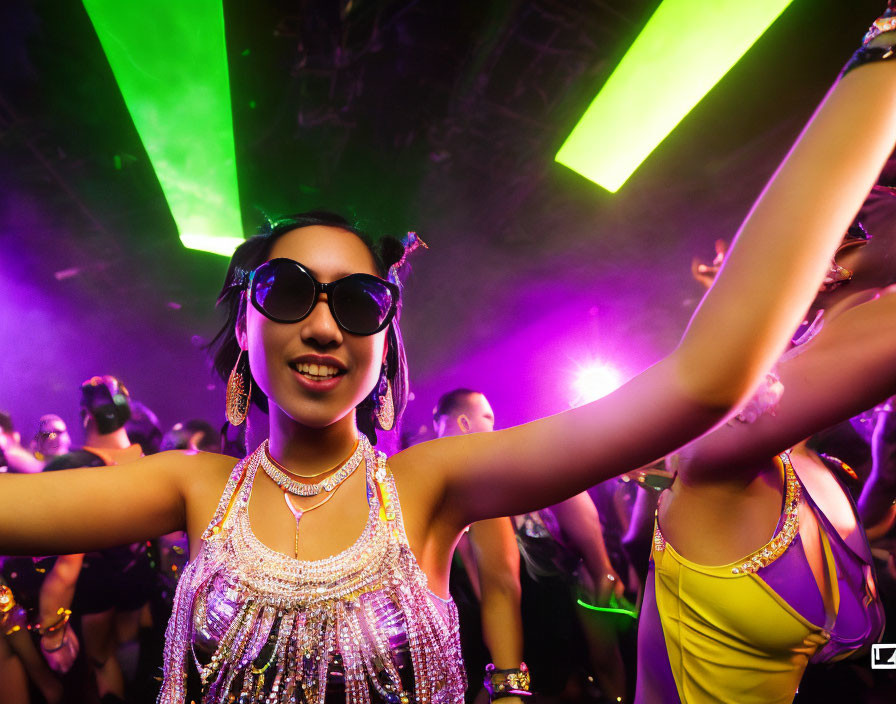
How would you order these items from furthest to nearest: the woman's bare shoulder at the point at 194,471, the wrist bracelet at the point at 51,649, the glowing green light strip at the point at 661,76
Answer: the wrist bracelet at the point at 51,649 → the glowing green light strip at the point at 661,76 → the woman's bare shoulder at the point at 194,471

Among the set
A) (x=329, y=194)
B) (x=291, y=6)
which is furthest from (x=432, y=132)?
(x=291, y=6)

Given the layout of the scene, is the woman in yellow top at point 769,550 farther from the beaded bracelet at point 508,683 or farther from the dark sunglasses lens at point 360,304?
the dark sunglasses lens at point 360,304

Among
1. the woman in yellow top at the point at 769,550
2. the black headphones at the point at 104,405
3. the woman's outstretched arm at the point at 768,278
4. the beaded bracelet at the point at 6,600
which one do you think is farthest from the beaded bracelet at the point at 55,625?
the woman's outstretched arm at the point at 768,278

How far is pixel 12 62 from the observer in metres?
3.31

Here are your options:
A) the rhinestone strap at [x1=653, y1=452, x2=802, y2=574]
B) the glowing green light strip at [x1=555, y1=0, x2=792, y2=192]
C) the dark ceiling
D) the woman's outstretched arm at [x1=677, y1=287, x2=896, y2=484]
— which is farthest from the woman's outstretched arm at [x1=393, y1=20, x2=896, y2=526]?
the glowing green light strip at [x1=555, y1=0, x2=792, y2=192]

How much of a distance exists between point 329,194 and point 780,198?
4.32m

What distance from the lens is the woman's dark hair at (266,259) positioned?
138cm

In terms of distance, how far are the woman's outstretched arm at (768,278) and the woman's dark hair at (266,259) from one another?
0.74 metres

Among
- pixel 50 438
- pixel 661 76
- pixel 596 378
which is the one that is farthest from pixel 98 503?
pixel 596 378

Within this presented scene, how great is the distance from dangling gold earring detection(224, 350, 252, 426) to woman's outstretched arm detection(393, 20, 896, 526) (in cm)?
103

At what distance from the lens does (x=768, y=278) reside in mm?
753

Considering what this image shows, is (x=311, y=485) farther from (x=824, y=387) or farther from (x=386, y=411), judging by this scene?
(x=824, y=387)

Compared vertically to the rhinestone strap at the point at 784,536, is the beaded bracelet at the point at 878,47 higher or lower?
higher

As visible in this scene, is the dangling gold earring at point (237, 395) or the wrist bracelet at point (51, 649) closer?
the dangling gold earring at point (237, 395)
